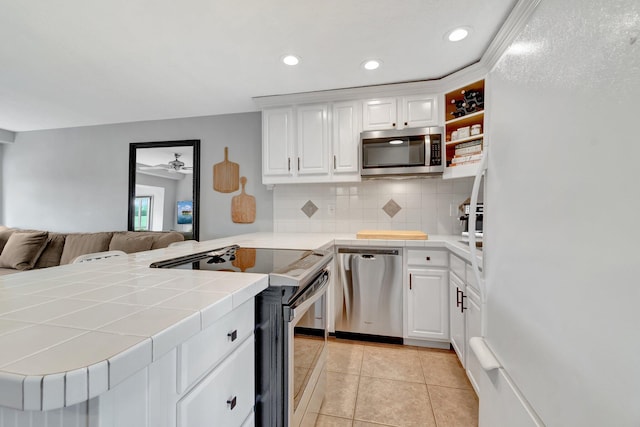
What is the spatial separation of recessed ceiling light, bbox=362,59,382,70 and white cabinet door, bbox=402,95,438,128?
1.60ft

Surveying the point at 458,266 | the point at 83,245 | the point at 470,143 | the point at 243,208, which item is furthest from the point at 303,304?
the point at 83,245

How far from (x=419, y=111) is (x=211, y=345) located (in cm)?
248

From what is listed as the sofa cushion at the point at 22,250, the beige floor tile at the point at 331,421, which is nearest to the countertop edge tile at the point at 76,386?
the beige floor tile at the point at 331,421

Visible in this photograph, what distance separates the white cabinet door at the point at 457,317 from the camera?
188 cm

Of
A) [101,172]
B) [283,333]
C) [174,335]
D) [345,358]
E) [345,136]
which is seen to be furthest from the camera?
[101,172]

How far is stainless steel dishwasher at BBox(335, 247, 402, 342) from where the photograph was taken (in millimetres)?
2314

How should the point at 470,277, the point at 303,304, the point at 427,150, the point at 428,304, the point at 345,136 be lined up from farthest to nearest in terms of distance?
1. the point at 345,136
2. the point at 427,150
3. the point at 428,304
4. the point at 470,277
5. the point at 303,304

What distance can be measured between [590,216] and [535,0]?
606mm

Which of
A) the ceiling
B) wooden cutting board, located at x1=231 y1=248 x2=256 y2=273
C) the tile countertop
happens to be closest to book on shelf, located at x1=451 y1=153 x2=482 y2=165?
the ceiling

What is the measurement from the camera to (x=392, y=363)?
6.77 feet

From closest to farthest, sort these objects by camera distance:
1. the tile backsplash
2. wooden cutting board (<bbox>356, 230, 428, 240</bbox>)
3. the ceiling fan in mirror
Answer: wooden cutting board (<bbox>356, 230, 428, 240</bbox>) < the tile backsplash < the ceiling fan in mirror

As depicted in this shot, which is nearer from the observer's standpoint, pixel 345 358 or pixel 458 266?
pixel 458 266

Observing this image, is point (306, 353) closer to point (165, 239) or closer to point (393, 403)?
point (393, 403)

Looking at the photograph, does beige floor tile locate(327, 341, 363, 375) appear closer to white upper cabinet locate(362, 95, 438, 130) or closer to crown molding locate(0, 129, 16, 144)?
white upper cabinet locate(362, 95, 438, 130)
